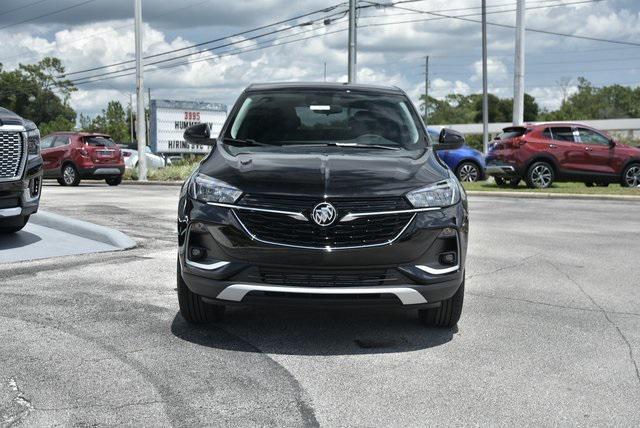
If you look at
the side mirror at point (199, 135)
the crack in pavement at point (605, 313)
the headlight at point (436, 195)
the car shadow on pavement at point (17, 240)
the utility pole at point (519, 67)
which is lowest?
the crack in pavement at point (605, 313)

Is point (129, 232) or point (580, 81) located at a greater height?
point (580, 81)

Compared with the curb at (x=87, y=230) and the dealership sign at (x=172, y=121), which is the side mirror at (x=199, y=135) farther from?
the dealership sign at (x=172, y=121)

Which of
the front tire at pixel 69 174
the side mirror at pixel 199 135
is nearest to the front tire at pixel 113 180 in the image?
the front tire at pixel 69 174

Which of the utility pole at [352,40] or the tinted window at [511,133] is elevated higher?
the utility pole at [352,40]

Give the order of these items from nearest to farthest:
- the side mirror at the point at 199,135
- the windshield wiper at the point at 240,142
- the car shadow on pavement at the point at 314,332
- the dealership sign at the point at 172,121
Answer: the car shadow on pavement at the point at 314,332
the windshield wiper at the point at 240,142
the side mirror at the point at 199,135
the dealership sign at the point at 172,121

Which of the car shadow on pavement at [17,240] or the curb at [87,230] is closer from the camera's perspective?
the car shadow on pavement at [17,240]

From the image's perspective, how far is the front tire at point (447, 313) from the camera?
496 centimetres

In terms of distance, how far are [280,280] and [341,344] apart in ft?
2.16

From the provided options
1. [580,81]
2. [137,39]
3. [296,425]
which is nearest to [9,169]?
[296,425]

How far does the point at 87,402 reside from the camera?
3.64m

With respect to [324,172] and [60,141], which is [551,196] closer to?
[324,172]

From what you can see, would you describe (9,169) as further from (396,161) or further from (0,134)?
(396,161)

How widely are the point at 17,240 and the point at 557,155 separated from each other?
1383 centimetres

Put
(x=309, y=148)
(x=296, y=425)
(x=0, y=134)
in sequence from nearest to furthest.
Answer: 1. (x=296, y=425)
2. (x=309, y=148)
3. (x=0, y=134)
